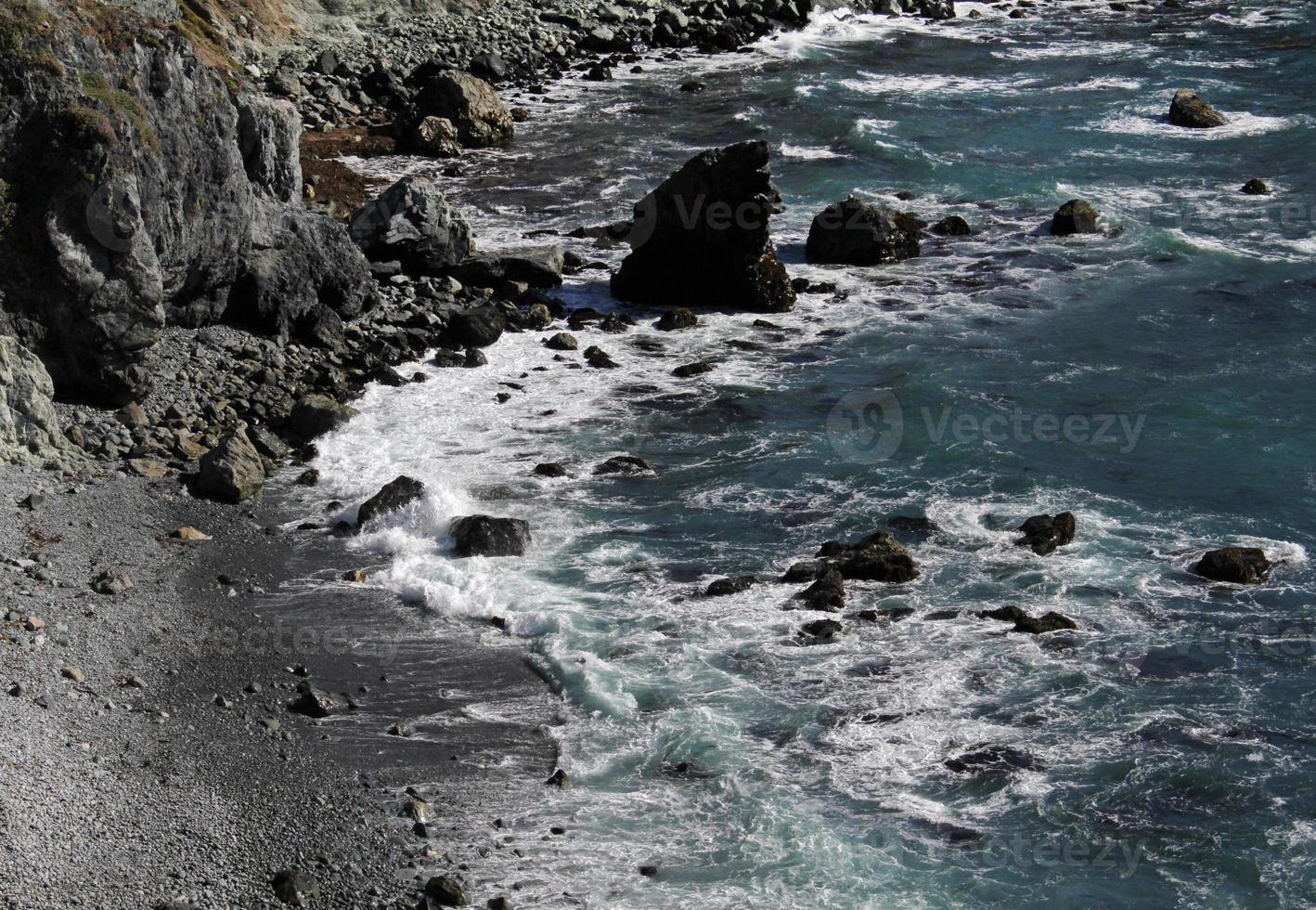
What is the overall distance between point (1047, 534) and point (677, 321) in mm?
11157

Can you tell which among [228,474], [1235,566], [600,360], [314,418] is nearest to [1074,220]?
[600,360]

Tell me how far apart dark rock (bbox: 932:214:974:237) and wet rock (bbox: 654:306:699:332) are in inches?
325

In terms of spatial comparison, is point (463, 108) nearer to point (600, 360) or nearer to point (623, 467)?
point (600, 360)

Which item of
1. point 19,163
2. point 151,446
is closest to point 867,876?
point 151,446

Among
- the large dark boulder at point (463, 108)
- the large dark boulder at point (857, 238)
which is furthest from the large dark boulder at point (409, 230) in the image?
the large dark boulder at point (463, 108)

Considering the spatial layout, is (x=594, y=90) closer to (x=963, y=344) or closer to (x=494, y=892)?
(x=963, y=344)

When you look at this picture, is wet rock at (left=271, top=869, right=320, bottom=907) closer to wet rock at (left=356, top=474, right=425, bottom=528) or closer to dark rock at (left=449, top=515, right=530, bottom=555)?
dark rock at (left=449, top=515, right=530, bottom=555)

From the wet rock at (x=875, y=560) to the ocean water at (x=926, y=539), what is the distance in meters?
0.32

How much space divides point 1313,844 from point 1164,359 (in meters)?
14.3

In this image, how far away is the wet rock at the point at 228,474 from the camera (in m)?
19.4

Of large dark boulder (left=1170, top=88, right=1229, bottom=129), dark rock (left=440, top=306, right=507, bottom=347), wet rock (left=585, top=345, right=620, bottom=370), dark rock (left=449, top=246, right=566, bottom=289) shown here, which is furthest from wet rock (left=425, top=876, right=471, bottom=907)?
large dark boulder (left=1170, top=88, right=1229, bottom=129)

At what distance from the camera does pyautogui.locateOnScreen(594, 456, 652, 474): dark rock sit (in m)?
21.7

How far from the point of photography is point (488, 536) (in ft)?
62.1

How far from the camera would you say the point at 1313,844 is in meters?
13.3
